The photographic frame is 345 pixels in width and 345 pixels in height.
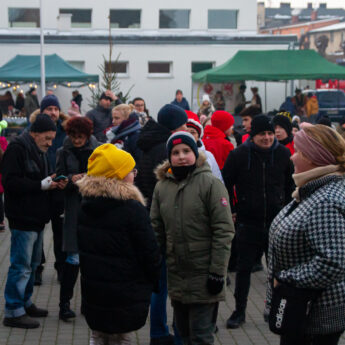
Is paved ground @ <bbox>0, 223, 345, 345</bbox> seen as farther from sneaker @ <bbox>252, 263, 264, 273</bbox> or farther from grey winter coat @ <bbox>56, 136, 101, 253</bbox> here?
sneaker @ <bbox>252, 263, 264, 273</bbox>

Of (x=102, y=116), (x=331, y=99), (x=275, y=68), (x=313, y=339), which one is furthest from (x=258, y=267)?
(x=331, y=99)

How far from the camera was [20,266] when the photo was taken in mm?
6102

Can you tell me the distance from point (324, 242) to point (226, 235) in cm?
128

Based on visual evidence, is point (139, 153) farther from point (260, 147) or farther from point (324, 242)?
point (324, 242)

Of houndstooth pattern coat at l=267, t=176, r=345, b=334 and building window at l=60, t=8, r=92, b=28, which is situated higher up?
building window at l=60, t=8, r=92, b=28

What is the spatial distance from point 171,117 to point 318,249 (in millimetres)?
2534

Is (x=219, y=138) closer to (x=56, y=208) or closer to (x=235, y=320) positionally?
(x=56, y=208)

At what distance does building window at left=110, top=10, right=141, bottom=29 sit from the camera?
3956cm

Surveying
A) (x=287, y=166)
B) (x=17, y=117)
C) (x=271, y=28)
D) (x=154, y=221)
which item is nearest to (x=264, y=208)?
(x=287, y=166)

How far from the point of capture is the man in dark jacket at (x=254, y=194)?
6234mm

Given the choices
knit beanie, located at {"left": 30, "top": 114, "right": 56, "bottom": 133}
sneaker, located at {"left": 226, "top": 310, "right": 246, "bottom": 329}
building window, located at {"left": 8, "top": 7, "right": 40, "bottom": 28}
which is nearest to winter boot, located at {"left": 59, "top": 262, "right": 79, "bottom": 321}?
knit beanie, located at {"left": 30, "top": 114, "right": 56, "bottom": 133}

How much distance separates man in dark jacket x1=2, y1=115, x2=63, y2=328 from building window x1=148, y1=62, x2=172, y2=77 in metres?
31.1

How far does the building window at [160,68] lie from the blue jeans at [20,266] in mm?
31197

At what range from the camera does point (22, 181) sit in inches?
235
